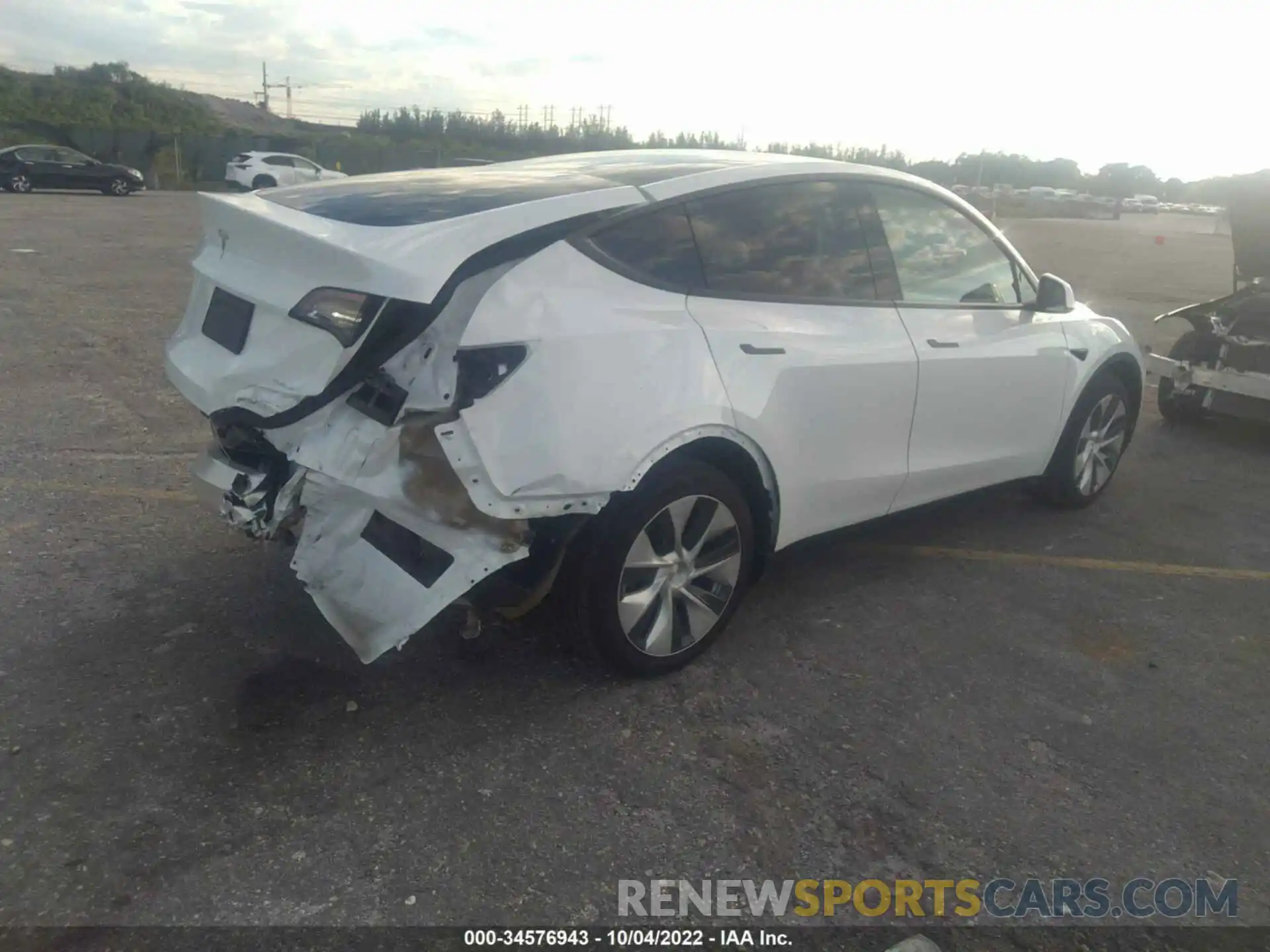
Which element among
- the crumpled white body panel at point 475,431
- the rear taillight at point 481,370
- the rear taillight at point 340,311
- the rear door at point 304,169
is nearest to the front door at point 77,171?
the rear door at point 304,169

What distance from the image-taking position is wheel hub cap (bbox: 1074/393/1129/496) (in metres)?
5.41

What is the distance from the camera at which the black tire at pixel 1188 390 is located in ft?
24.0

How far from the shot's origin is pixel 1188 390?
7340 millimetres

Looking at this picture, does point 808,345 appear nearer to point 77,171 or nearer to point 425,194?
point 425,194

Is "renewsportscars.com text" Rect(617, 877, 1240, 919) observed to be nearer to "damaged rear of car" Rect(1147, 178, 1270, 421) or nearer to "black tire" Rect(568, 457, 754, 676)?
"black tire" Rect(568, 457, 754, 676)

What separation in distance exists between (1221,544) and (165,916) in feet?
16.7

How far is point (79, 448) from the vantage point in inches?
219

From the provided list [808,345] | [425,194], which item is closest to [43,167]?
[425,194]

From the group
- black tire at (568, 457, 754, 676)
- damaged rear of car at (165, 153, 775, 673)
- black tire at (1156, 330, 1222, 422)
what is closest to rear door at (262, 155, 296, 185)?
black tire at (1156, 330, 1222, 422)

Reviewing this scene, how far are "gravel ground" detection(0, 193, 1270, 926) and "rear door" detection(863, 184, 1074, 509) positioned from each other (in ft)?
1.01

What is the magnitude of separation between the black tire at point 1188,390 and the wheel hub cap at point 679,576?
535 cm

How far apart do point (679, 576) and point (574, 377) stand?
854 mm

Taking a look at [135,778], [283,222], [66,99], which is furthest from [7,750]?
[66,99]

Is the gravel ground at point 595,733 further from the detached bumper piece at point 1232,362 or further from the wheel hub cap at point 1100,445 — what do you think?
the detached bumper piece at point 1232,362
